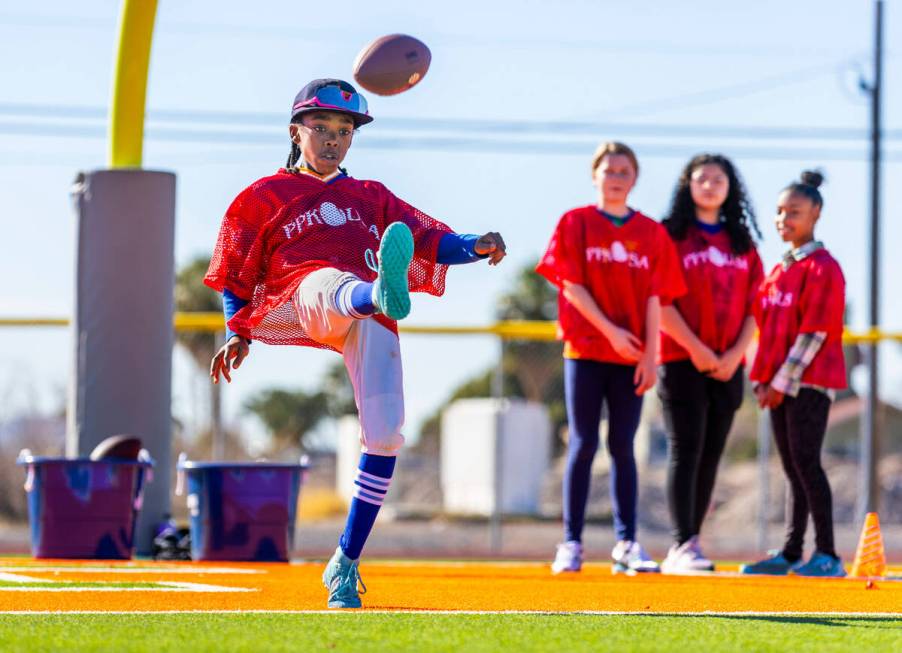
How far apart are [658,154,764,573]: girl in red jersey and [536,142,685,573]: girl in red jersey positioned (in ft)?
0.72

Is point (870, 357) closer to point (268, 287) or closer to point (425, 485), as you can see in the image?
point (268, 287)

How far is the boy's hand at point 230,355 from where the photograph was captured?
5.68 m

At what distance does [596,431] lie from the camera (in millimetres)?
7801

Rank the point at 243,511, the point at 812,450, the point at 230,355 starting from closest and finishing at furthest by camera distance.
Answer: the point at 230,355, the point at 812,450, the point at 243,511

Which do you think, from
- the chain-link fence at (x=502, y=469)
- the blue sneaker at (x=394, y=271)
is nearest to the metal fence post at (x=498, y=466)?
the chain-link fence at (x=502, y=469)

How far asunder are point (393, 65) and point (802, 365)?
8.34 ft

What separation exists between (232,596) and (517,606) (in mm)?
1007

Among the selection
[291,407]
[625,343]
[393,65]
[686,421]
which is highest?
[393,65]

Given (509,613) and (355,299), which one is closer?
(509,613)

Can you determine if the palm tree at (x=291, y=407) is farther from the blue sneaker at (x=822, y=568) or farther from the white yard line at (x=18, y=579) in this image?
the white yard line at (x=18, y=579)

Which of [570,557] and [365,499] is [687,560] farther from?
[365,499]

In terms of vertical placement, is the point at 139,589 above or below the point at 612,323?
below

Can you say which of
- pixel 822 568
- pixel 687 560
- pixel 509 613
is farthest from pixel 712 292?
pixel 509 613

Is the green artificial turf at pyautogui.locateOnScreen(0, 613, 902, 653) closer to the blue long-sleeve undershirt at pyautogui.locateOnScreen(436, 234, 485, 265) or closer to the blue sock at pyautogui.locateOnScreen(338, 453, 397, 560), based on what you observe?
the blue sock at pyautogui.locateOnScreen(338, 453, 397, 560)
